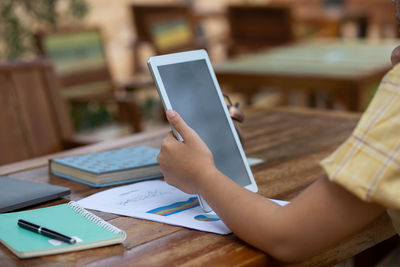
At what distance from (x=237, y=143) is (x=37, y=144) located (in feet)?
3.73

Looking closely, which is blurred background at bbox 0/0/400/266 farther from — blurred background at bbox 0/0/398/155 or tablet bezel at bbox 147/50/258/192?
tablet bezel at bbox 147/50/258/192

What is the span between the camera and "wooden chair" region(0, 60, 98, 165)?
1981 millimetres

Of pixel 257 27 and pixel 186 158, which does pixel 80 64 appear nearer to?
pixel 257 27

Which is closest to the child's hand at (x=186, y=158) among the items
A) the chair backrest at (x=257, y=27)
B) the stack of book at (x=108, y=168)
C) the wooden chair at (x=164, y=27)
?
the stack of book at (x=108, y=168)

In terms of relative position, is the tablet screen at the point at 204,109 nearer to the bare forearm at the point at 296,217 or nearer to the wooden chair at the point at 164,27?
A: the bare forearm at the point at 296,217

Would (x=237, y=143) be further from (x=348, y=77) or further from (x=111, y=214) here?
(x=348, y=77)

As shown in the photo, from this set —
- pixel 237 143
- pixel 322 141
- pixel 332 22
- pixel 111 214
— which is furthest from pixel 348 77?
pixel 332 22

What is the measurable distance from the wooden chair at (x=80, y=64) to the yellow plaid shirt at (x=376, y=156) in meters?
2.72

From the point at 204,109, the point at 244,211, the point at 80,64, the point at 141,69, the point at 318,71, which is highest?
the point at 204,109

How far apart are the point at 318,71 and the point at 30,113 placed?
1.54m

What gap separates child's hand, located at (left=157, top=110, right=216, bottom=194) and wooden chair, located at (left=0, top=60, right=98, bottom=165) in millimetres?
996

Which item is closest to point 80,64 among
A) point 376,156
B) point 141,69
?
point 141,69

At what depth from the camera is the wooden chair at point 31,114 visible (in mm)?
1981

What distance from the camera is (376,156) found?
2.43 feet
